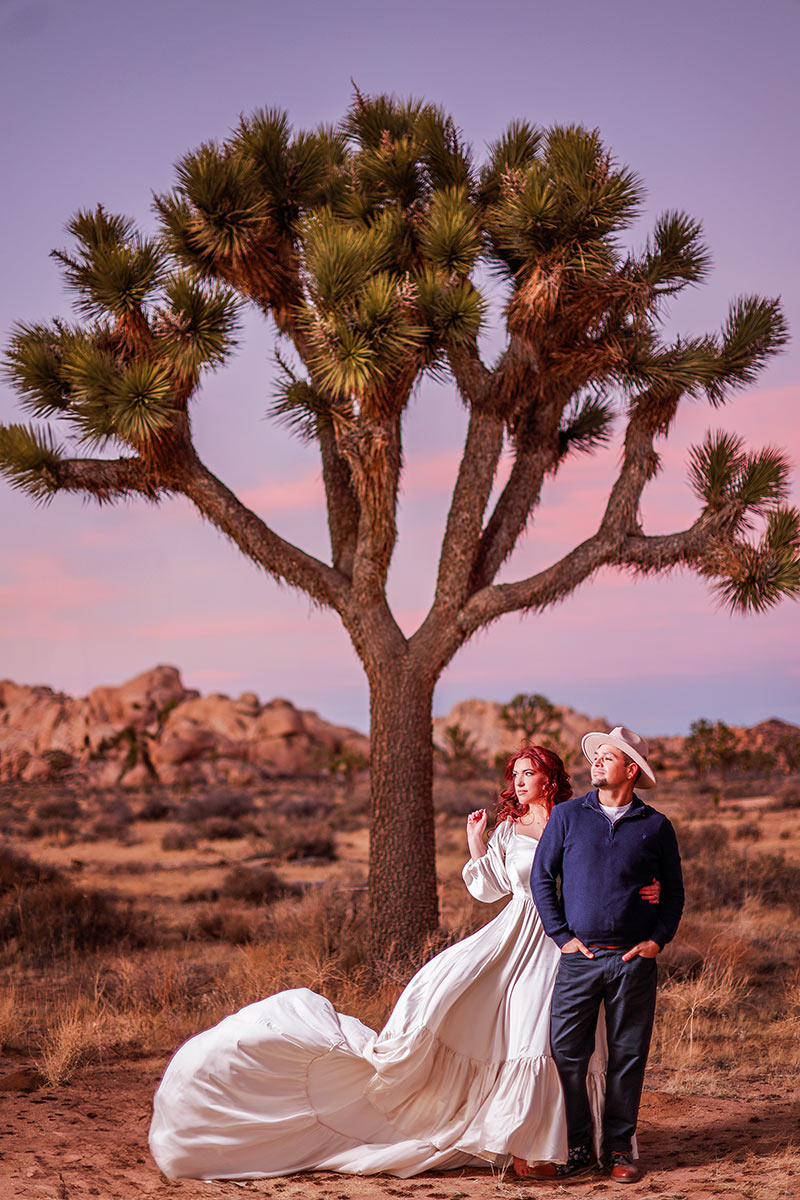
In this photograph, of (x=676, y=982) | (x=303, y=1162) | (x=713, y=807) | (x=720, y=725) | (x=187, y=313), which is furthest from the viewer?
(x=720, y=725)

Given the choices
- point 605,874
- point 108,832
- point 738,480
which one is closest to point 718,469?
point 738,480

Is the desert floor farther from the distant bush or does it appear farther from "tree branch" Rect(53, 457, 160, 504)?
"tree branch" Rect(53, 457, 160, 504)

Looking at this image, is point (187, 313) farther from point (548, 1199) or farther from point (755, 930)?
point (755, 930)

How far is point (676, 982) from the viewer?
27.1 feet

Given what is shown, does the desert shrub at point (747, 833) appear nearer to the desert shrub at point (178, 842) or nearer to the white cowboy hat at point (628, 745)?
the desert shrub at point (178, 842)

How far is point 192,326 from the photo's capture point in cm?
891

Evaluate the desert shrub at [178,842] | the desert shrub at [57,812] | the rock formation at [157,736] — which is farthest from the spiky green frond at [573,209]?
the rock formation at [157,736]

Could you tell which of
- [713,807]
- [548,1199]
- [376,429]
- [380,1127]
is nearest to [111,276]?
[376,429]

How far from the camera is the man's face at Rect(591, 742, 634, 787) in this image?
448cm

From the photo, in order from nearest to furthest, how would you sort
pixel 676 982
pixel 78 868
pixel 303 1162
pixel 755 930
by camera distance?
pixel 303 1162 → pixel 676 982 → pixel 755 930 → pixel 78 868

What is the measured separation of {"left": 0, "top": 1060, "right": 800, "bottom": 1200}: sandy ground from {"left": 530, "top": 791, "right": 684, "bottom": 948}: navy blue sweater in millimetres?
1026

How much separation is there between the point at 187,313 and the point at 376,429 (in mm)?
1945

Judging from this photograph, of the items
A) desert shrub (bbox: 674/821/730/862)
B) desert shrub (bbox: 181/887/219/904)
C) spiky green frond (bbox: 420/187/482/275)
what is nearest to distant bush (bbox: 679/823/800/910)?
desert shrub (bbox: 674/821/730/862)

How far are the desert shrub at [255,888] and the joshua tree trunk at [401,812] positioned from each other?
15.8 ft
